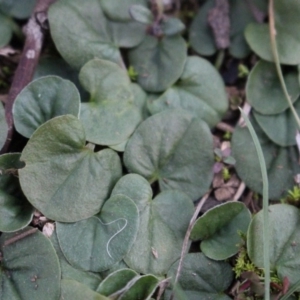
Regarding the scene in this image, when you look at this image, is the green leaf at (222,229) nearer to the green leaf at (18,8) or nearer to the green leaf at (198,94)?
the green leaf at (198,94)

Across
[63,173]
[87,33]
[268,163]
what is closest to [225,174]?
[268,163]

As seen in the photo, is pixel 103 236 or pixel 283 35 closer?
pixel 103 236

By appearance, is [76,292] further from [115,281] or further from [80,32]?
[80,32]

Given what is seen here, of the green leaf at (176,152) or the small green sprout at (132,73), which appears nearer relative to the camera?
the green leaf at (176,152)

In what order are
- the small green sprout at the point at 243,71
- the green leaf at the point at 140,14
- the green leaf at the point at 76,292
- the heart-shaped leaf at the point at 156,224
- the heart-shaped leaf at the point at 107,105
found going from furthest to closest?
the small green sprout at the point at 243,71 → the green leaf at the point at 140,14 → the heart-shaped leaf at the point at 107,105 → the heart-shaped leaf at the point at 156,224 → the green leaf at the point at 76,292

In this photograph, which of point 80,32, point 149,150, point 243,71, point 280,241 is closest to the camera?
point 280,241

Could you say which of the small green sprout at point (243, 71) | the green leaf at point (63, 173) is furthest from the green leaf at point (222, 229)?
the small green sprout at point (243, 71)

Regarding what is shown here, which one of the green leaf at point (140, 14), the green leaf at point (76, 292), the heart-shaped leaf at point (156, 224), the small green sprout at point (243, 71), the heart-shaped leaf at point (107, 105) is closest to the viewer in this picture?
the green leaf at point (76, 292)

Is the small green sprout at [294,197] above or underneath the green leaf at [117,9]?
underneath

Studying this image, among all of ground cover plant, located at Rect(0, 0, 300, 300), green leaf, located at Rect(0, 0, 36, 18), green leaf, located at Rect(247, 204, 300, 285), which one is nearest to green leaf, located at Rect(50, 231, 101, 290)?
ground cover plant, located at Rect(0, 0, 300, 300)
